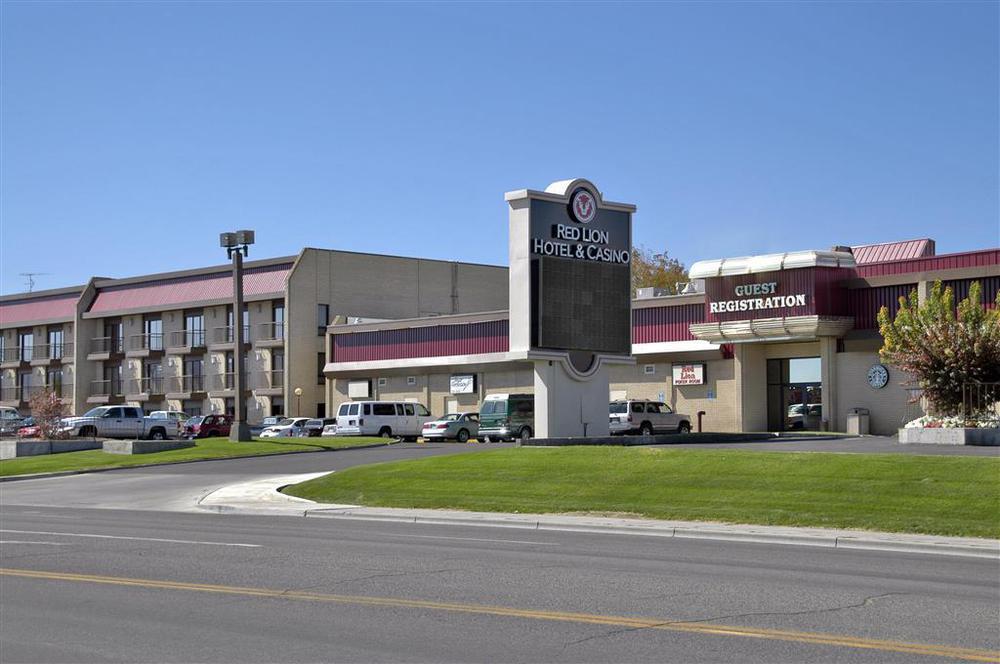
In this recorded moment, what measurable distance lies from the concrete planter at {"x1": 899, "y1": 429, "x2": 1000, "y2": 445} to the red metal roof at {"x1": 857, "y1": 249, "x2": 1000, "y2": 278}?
15681 mm

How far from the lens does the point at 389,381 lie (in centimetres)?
6950

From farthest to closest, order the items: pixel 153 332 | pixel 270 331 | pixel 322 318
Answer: pixel 153 332 < pixel 270 331 < pixel 322 318

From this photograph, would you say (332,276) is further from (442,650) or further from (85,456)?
(442,650)

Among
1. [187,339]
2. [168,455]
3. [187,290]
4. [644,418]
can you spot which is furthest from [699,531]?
[187,290]

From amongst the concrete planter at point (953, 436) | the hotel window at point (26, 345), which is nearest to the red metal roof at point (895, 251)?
the concrete planter at point (953, 436)

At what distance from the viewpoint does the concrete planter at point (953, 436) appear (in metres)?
32.8

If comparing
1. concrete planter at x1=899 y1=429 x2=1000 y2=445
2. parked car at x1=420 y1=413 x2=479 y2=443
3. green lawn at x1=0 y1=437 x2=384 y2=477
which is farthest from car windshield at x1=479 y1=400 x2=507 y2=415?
concrete planter at x1=899 y1=429 x2=1000 y2=445

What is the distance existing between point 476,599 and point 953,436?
24.7 m

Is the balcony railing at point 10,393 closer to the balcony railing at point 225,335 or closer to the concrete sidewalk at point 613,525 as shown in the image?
the balcony railing at point 225,335

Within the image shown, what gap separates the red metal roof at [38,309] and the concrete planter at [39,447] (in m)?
41.8

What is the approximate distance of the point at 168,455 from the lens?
44.5m

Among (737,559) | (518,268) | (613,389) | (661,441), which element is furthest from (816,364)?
(737,559)

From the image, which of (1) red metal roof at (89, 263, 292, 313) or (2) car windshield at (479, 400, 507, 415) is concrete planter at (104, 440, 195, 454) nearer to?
(2) car windshield at (479, 400, 507, 415)

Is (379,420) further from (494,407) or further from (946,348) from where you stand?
(946,348)
